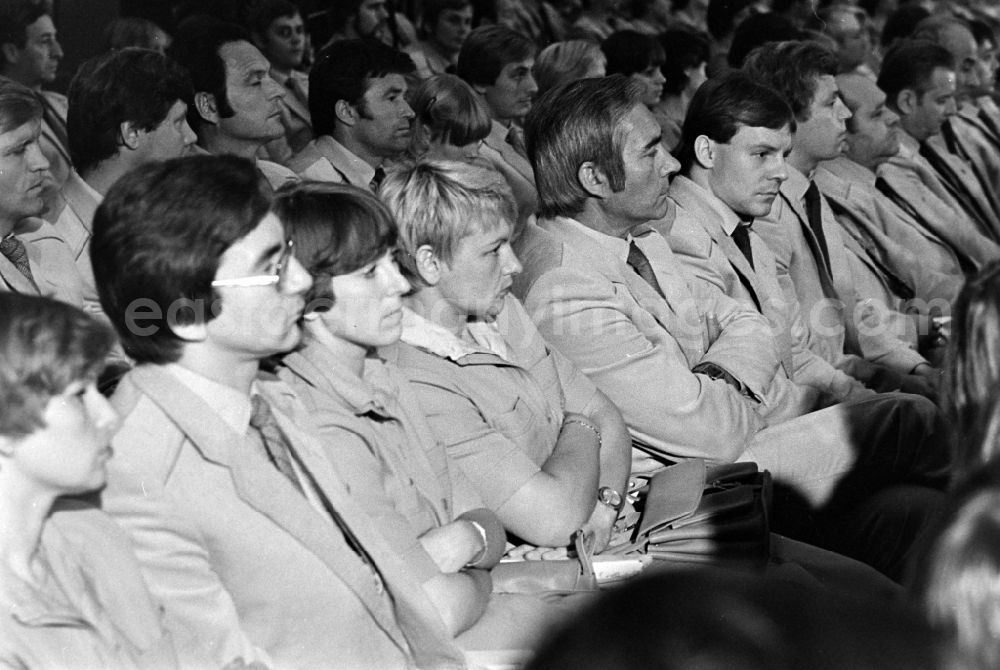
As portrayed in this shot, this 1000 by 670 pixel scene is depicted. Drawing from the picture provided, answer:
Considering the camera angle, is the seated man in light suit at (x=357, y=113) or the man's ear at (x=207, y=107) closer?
the man's ear at (x=207, y=107)

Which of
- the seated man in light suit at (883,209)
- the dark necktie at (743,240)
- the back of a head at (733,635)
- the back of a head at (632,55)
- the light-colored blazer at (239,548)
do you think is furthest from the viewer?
the back of a head at (632,55)

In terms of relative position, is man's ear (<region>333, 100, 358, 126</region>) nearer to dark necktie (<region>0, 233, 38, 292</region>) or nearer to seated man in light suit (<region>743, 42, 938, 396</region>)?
seated man in light suit (<region>743, 42, 938, 396</region>)

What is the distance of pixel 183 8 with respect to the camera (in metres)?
5.74

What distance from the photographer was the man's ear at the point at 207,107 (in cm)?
465

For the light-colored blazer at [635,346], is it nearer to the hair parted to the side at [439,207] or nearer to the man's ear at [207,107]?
the hair parted to the side at [439,207]

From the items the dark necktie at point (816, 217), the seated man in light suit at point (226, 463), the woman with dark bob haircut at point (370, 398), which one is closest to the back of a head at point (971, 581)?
the seated man in light suit at point (226, 463)

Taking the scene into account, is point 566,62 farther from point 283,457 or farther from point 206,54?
point 283,457

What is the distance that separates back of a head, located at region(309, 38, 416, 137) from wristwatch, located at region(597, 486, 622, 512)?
228 cm

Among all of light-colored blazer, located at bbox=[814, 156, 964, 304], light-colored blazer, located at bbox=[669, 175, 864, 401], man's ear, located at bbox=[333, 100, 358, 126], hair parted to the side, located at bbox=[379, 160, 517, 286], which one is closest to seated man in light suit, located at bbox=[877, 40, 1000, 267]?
light-colored blazer, located at bbox=[814, 156, 964, 304]

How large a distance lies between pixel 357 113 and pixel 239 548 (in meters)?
3.05

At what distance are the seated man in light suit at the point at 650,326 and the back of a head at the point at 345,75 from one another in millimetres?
1346

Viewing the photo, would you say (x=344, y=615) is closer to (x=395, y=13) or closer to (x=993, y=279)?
(x=993, y=279)

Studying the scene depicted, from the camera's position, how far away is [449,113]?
200 inches

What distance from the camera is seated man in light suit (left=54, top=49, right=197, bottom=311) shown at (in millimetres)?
3600
